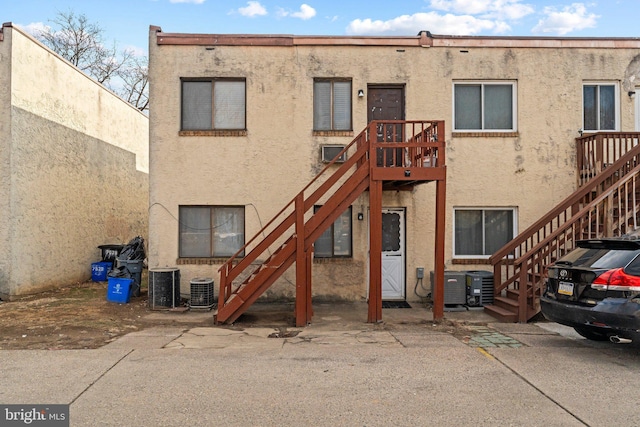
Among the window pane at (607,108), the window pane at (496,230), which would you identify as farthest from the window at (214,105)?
the window pane at (607,108)

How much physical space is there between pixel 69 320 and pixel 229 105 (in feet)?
18.9

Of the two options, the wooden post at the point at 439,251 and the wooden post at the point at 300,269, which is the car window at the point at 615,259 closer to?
the wooden post at the point at 439,251

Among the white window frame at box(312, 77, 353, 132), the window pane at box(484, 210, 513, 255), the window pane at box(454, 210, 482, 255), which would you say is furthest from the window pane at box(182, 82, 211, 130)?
the window pane at box(484, 210, 513, 255)

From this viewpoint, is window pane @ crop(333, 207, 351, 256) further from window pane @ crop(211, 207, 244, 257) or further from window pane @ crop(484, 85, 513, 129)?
window pane @ crop(484, 85, 513, 129)

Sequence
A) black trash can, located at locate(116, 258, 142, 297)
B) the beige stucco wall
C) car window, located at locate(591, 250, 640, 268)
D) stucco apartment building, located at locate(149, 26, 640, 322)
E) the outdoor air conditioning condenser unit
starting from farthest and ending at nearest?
black trash can, located at locate(116, 258, 142, 297) → stucco apartment building, located at locate(149, 26, 640, 322) → the beige stucco wall → the outdoor air conditioning condenser unit → car window, located at locate(591, 250, 640, 268)

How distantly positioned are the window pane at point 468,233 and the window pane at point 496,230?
170 mm

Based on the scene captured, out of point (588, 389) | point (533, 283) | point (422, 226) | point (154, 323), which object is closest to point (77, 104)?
point (154, 323)

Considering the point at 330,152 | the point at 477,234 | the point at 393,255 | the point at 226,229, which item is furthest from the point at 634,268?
the point at 226,229

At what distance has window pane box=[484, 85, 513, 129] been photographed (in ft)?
38.0

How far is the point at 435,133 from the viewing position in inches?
366

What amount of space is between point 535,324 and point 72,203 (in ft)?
40.1

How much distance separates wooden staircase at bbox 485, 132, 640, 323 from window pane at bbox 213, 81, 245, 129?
659 centimetres

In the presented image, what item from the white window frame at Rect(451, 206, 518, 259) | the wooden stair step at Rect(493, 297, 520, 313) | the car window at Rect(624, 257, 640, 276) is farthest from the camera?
the white window frame at Rect(451, 206, 518, 259)

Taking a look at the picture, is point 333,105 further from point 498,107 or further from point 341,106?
point 498,107
